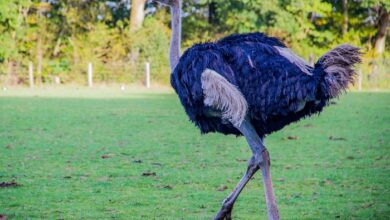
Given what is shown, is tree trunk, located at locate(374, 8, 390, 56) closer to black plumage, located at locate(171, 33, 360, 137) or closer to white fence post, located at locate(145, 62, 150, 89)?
white fence post, located at locate(145, 62, 150, 89)

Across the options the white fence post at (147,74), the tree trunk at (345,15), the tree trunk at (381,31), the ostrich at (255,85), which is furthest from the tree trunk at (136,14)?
the ostrich at (255,85)

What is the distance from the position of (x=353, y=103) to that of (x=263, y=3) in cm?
1478

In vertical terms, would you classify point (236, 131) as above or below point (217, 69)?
below

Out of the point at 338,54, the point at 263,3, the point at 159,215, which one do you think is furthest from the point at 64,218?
the point at 263,3

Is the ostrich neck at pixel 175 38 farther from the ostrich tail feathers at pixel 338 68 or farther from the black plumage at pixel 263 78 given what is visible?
the ostrich tail feathers at pixel 338 68

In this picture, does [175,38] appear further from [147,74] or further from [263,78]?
[147,74]

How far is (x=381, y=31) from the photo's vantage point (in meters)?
34.2

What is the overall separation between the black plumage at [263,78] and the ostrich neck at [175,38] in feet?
1.51

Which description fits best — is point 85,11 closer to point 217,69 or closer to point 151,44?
point 151,44

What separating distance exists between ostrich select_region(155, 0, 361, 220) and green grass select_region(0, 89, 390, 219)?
2.35ft

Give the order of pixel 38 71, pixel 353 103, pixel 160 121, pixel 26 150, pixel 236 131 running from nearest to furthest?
pixel 236 131, pixel 26 150, pixel 160 121, pixel 353 103, pixel 38 71

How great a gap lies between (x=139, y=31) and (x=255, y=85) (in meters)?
27.3

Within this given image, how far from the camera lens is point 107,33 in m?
32.0

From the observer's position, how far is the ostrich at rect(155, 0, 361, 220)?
15.5ft
